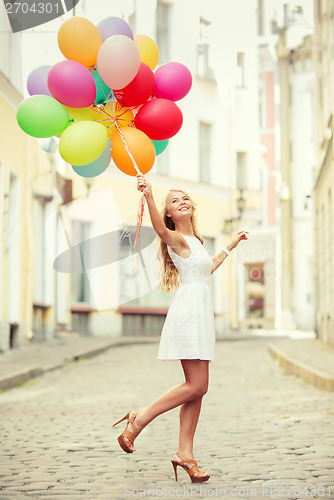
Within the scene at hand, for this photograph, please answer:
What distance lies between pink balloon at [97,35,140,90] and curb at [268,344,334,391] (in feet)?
19.0

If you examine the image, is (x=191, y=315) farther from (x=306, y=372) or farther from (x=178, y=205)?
(x=306, y=372)

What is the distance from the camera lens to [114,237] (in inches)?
231

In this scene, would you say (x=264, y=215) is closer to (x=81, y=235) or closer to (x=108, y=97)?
(x=81, y=235)

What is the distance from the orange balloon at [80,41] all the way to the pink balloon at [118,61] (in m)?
0.10

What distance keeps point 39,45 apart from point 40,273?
1243cm

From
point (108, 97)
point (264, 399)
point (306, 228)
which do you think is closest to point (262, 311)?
point (306, 228)

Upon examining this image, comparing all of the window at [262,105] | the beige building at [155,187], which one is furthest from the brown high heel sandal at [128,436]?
the window at [262,105]

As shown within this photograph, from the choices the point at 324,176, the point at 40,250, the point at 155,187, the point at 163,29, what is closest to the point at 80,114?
the point at 40,250

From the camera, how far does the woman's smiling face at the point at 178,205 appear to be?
495 cm

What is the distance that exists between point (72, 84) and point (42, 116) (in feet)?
0.82

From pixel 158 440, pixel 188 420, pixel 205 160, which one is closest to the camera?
pixel 188 420

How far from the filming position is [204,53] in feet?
85.4

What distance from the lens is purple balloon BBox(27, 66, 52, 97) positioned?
17.1 feet

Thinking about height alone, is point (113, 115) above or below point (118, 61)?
below
